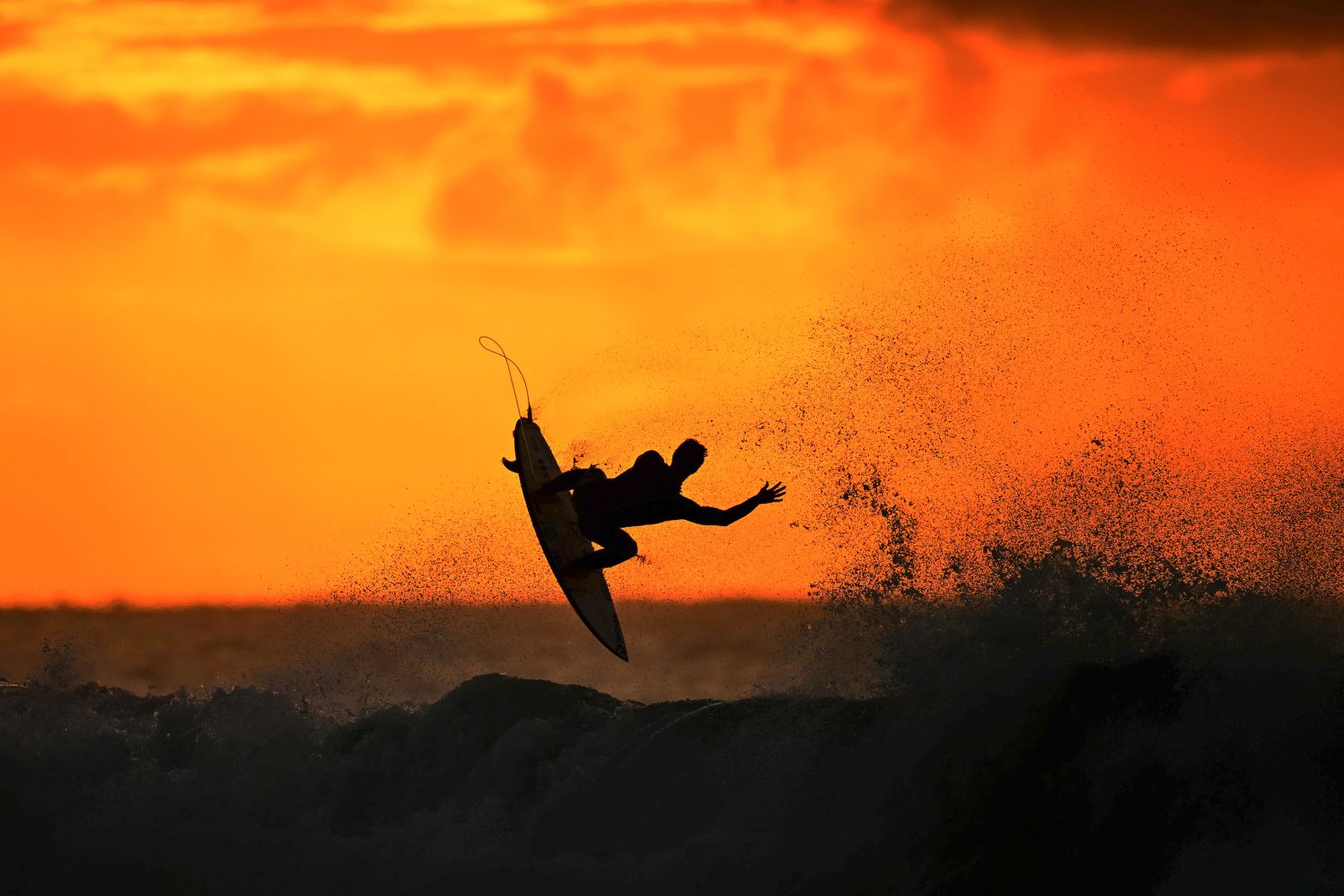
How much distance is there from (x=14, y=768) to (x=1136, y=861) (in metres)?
8.74

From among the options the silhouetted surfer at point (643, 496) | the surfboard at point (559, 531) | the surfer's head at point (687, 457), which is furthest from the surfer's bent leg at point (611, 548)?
the surfer's head at point (687, 457)

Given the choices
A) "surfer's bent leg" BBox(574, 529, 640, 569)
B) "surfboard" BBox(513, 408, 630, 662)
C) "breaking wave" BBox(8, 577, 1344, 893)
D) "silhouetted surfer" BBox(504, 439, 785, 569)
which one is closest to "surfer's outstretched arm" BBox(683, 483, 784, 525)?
"silhouetted surfer" BBox(504, 439, 785, 569)

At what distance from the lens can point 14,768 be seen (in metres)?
12.4

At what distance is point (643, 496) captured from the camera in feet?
A: 34.7

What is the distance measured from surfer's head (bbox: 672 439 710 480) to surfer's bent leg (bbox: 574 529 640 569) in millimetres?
950

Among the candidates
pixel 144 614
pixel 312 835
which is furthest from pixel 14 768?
pixel 144 614

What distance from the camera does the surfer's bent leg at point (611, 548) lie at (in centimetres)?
1105

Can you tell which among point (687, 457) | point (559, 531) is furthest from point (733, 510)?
point (559, 531)

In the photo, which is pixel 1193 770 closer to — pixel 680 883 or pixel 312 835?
pixel 680 883

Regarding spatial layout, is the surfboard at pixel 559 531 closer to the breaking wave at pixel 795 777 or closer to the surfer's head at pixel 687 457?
the breaking wave at pixel 795 777

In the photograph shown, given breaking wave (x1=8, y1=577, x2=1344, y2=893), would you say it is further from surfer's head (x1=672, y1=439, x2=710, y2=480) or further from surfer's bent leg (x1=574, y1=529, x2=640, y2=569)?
surfer's head (x1=672, y1=439, x2=710, y2=480)

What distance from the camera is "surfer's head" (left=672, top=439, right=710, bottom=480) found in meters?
10.3

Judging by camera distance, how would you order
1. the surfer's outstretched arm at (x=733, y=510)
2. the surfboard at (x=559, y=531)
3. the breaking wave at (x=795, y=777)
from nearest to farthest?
the breaking wave at (x=795, y=777), the surfer's outstretched arm at (x=733, y=510), the surfboard at (x=559, y=531)

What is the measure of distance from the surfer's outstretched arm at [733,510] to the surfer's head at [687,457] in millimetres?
338
